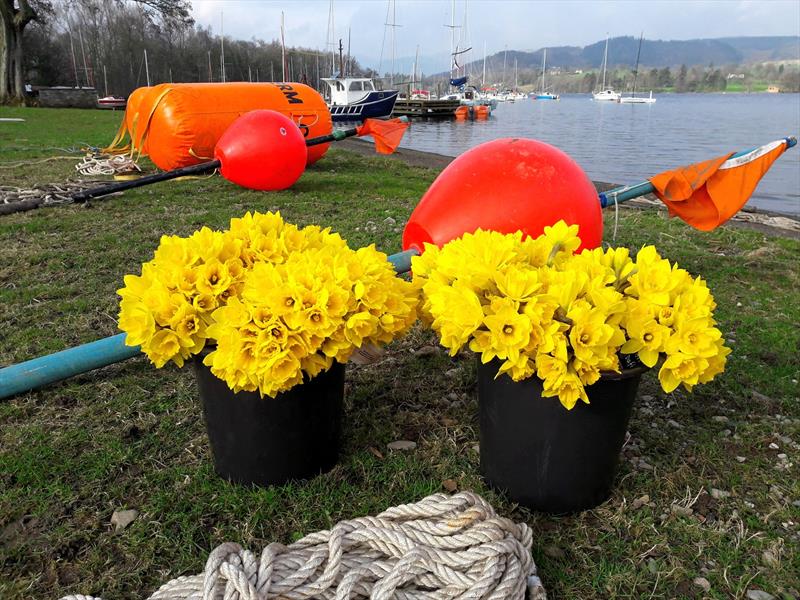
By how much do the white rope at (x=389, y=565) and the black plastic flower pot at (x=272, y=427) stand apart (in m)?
0.47

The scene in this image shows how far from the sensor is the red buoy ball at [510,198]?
125 inches

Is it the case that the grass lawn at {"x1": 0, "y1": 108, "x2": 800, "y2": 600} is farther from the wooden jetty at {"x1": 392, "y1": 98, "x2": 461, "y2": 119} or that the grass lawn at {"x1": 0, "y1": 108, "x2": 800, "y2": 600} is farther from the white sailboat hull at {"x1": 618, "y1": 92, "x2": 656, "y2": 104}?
the white sailboat hull at {"x1": 618, "y1": 92, "x2": 656, "y2": 104}

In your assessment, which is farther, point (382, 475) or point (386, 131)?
point (386, 131)

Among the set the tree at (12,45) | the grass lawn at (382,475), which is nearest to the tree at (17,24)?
the tree at (12,45)

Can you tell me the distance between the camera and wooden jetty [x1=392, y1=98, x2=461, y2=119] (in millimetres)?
43853

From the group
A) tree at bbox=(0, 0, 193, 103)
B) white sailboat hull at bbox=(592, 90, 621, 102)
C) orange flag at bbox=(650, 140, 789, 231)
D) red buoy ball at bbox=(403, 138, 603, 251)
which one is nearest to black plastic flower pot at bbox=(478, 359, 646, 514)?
red buoy ball at bbox=(403, 138, 603, 251)

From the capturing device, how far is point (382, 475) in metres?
2.45

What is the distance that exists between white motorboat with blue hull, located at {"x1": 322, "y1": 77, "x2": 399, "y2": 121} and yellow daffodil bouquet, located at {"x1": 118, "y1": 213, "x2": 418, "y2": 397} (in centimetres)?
3275

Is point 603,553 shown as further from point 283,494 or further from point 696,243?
point 696,243

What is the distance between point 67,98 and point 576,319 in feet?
130

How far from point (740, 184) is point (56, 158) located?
11.2m

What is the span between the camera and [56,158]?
1120cm

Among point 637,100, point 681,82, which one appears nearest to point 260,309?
point 637,100

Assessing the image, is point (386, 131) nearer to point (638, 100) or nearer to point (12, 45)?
point (12, 45)
